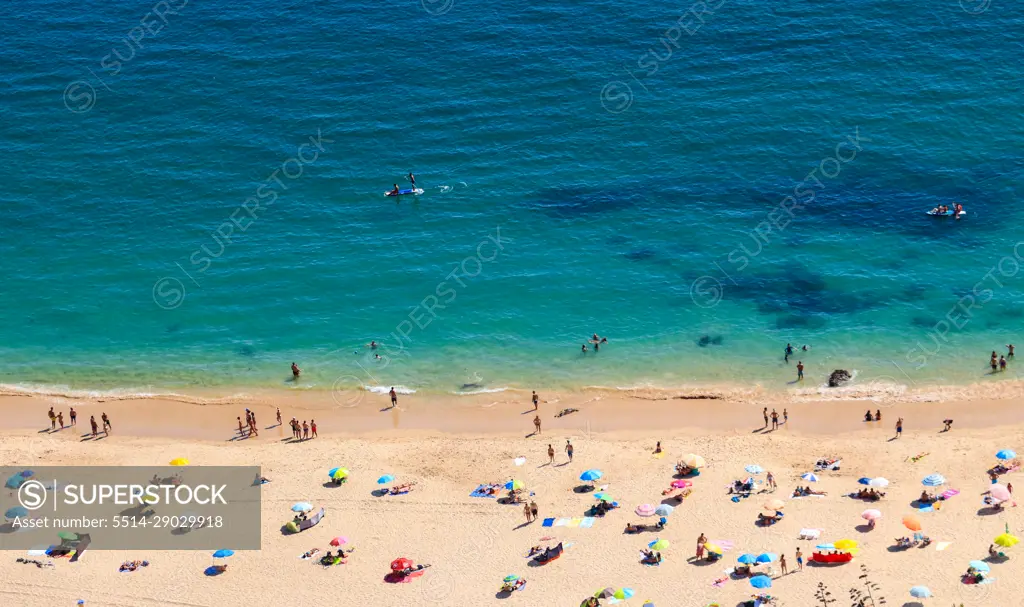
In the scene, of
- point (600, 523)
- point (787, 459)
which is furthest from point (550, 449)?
point (787, 459)

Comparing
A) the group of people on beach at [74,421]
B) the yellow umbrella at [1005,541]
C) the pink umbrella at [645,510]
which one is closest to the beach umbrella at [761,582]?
the pink umbrella at [645,510]

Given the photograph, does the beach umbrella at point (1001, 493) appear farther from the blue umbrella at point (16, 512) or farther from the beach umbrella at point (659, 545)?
the blue umbrella at point (16, 512)

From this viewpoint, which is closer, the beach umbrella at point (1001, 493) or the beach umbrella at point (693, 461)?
Answer: the beach umbrella at point (1001, 493)

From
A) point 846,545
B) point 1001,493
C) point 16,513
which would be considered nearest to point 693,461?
point 846,545

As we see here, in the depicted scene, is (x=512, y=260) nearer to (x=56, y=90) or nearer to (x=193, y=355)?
(x=193, y=355)

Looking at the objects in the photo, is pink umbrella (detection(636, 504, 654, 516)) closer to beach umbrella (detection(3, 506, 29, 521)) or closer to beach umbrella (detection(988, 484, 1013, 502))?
beach umbrella (detection(988, 484, 1013, 502))

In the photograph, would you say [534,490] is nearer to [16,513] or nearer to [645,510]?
[645,510]

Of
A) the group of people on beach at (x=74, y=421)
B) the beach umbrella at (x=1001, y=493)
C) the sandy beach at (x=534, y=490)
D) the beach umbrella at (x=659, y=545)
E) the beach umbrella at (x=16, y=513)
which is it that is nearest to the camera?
the sandy beach at (x=534, y=490)
